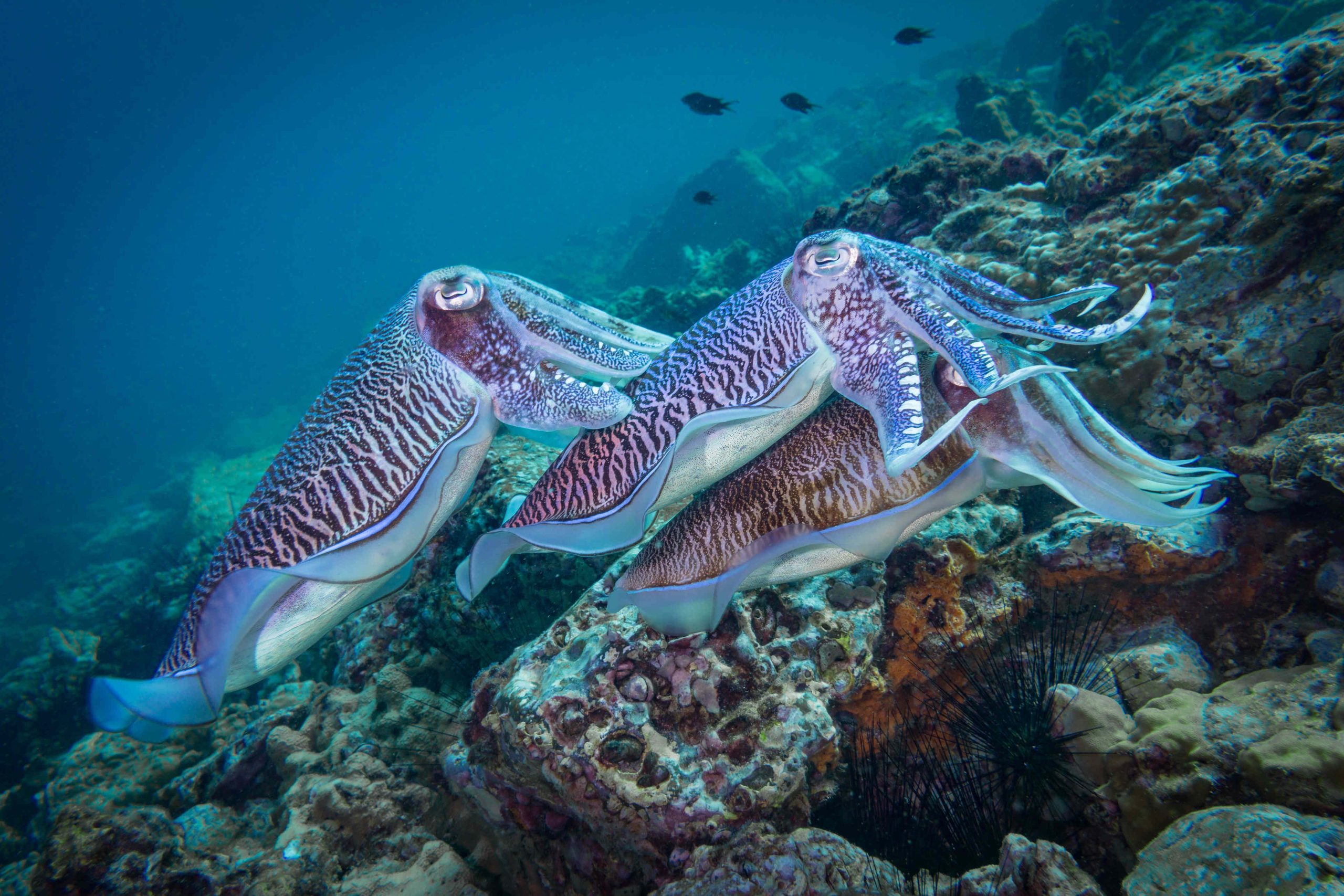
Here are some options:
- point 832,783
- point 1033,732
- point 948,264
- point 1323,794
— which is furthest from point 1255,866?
point 948,264

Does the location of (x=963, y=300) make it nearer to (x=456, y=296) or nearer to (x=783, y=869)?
(x=456, y=296)

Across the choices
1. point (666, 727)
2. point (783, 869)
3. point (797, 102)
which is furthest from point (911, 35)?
point (783, 869)

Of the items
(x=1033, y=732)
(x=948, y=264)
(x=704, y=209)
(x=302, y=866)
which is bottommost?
(x=1033, y=732)

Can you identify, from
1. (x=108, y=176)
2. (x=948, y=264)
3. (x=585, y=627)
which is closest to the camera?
(x=948, y=264)

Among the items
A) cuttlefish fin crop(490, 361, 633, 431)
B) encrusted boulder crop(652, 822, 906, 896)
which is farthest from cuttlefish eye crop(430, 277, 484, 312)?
encrusted boulder crop(652, 822, 906, 896)

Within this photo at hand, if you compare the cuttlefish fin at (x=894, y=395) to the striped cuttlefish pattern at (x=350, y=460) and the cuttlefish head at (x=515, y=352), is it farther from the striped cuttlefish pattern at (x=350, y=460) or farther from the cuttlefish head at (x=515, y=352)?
the striped cuttlefish pattern at (x=350, y=460)

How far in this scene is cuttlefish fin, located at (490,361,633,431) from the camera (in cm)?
202

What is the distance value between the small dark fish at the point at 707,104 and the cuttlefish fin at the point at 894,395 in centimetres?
A: 1330

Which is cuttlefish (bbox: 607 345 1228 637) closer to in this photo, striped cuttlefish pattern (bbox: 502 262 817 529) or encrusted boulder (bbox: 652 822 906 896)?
striped cuttlefish pattern (bbox: 502 262 817 529)

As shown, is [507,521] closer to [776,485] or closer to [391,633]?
[776,485]

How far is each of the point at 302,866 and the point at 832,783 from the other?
264cm

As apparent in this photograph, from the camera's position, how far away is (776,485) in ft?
7.07

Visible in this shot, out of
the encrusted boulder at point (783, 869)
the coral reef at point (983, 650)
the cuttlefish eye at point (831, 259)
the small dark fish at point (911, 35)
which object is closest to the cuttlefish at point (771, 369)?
the cuttlefish eye at point (831, 259)

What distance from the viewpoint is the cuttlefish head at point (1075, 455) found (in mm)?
1796
